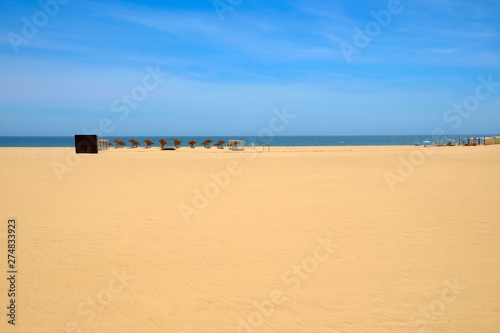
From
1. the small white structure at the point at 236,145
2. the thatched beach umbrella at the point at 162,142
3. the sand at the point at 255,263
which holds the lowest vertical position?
the sand at the point at 255,263

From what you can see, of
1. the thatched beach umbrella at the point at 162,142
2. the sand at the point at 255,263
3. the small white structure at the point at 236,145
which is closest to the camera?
→ the sand at the point at 255,263

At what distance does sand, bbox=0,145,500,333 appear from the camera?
4035 mm

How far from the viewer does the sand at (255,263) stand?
13.2 ft

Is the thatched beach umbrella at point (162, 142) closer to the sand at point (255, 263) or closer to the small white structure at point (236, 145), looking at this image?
the small white structure at point (236, 145)

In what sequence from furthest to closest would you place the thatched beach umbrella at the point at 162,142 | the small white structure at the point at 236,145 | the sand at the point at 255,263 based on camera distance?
the thatched beach umbrella at the point at 162,142
the small white structure at the point at 236,145
the sand at the point at 255,263

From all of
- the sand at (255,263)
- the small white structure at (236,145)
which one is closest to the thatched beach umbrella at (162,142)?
the small white structure at (236,145)

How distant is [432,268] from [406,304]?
126 cm

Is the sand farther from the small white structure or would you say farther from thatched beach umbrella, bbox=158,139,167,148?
thatched beach umbrella, bbox=158,139,167,148

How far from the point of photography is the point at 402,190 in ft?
38.2

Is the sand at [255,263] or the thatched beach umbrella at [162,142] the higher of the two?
the thatched beach umbrella at [162,142]

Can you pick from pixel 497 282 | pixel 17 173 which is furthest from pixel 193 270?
pixel 17 173

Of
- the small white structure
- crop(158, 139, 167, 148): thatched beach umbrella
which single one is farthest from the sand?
crop(158, 139, 167, 148): thatched beach umbrella

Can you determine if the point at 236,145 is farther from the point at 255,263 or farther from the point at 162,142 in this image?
the point at 255,263

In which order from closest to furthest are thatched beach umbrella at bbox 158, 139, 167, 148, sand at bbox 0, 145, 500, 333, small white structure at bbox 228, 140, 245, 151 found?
sand at bbox 0, 145, 500, 333
small white structure at bbox 228, 140, 245, 151
thatched beach umbrella at bbox 158, 139, 167, 148
